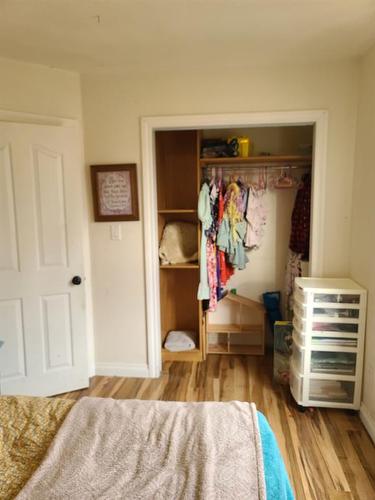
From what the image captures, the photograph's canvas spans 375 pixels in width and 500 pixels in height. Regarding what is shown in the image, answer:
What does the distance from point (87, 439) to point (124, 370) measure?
170 cm

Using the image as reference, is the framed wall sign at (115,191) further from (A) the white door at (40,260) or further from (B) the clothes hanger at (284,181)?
(B) the clothes hanger at (284,181)

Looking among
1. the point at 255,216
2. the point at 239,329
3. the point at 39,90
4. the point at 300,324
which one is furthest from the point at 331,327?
the point at 39,90

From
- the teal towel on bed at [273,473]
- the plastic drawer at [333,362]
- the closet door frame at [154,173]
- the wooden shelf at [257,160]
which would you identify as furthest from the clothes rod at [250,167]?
the teal towel on bed at [273,473]

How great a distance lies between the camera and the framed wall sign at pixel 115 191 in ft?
8.64

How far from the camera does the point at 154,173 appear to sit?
106 inches

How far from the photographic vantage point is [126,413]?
1324 millimetres

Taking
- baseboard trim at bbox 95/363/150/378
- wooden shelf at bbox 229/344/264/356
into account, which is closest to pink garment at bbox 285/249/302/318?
wooden shelf at bbox 229/344/264/356

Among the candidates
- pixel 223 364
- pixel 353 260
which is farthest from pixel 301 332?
pixel 223 364

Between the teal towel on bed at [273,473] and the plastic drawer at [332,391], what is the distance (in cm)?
123

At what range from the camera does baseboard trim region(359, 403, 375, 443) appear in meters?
2.04

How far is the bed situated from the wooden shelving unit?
65.3 inches

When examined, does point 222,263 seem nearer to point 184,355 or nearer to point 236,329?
point 236,329

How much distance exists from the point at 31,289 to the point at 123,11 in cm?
183

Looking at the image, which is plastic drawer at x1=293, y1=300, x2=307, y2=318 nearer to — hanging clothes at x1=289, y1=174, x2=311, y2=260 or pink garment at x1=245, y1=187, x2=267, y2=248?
hanging clothes at x1=289, y1=174, x2=311, y2=260
